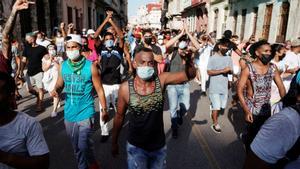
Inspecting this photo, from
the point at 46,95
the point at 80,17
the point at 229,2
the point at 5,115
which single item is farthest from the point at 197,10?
the point at 5,115

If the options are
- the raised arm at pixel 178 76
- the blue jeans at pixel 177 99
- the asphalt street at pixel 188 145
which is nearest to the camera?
the raised arm at pixel 178 76

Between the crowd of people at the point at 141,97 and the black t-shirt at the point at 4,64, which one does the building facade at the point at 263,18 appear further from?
the black t-shirt at the point at 4,64

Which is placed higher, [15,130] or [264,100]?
[15,130]

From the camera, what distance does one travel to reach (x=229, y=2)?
24312 mm

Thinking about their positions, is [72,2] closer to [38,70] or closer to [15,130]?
[38,70]

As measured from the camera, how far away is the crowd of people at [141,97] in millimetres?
1594

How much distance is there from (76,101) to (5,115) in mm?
1712

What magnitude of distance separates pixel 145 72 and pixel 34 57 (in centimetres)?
470

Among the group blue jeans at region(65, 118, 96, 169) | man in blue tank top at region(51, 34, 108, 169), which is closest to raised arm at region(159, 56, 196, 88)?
man in blue tank top at region(51, 34, 108, 169)

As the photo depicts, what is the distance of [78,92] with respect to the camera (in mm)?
3453

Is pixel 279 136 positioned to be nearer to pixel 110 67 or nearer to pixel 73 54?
pixel 73 54

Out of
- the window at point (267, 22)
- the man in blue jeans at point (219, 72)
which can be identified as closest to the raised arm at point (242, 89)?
the man in blue jeans at point (219, 72)

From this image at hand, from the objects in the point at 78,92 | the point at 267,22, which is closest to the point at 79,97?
the point at 78,92

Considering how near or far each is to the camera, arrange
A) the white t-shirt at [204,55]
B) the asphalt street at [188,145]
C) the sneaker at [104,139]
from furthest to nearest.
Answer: the white t-shirt at [204,55] < the sneaker at [104,139] < the asphalt street at [188,145]
